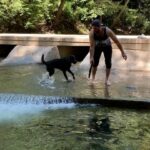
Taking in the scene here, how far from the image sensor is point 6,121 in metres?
9.23

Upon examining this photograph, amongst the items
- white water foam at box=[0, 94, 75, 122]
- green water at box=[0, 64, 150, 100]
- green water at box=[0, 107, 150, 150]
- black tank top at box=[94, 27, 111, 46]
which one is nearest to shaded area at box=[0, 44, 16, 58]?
green water at box=[0, 64, 150, 100]

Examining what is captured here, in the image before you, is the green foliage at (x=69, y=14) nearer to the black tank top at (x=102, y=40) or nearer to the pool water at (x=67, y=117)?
the pool water at (x=67, y=117)

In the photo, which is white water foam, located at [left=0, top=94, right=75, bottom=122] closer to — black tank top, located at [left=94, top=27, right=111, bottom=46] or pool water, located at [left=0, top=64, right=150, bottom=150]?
pool water, located at [left=0, top=64, right=150, bottom=150]

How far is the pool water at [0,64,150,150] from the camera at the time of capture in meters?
7.77

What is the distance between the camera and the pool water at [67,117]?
7766 millimetres

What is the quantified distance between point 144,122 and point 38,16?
58.3 ft

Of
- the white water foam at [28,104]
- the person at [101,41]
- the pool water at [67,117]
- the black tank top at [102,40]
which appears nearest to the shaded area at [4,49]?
the pool water at [67,117]

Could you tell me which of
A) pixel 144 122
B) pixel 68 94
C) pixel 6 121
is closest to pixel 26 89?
pixel 68 94

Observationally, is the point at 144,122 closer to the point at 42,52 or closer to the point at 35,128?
the point at 35,128

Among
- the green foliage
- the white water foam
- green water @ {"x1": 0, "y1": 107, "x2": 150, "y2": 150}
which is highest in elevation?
Answer: green water @ {"x1": 0, "y1": 107, "x2": 150, "y2": 150}

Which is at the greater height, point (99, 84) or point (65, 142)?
point (65, 142)

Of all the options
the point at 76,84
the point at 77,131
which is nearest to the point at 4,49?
the point at 76,84

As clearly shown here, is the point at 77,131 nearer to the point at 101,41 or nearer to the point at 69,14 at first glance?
the point at 101,41

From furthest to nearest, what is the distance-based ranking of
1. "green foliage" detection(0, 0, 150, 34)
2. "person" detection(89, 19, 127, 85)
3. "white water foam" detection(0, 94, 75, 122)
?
"green foliage" detection(0, 0, 150, 34) < "person" detection(89, 19, 127, 85) < "white water foam" detection(0, 94, 75, 122)
